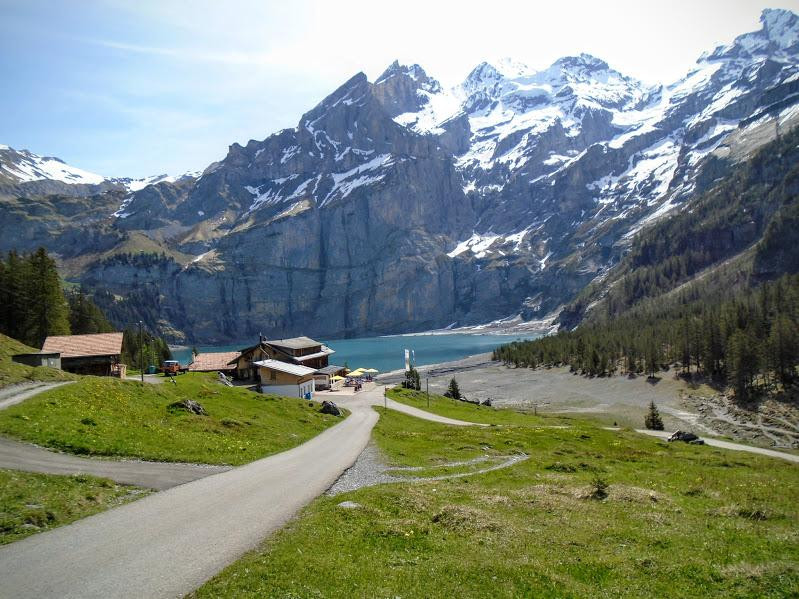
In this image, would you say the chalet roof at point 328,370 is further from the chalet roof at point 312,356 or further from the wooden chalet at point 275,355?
the chalet roof at point 312,356

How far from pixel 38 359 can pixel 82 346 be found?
15999 millimetres

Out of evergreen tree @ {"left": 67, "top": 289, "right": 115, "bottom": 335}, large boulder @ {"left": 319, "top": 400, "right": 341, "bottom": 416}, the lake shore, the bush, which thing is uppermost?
evergreen tree @ {"left": 67, "top": 289, "right": 115, "bottom": 335}

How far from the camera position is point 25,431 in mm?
24062

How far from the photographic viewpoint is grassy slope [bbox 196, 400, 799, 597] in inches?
478

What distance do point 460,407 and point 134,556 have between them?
68.8 meters

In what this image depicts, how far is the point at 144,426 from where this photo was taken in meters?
28.9

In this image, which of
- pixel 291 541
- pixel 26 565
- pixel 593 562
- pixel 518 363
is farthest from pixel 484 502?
pixel 518 363

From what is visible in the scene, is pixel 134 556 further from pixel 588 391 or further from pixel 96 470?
pixel 588 391

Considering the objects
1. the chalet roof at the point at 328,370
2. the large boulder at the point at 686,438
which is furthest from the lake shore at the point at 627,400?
the chalet roof at the point at 328,370

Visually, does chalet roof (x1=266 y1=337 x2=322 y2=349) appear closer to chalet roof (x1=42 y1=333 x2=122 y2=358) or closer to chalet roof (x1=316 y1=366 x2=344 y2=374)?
chalet roof (x1=316 y1=366 x2=344 y2=374)

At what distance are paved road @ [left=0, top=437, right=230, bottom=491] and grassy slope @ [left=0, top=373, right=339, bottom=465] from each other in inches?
36.9

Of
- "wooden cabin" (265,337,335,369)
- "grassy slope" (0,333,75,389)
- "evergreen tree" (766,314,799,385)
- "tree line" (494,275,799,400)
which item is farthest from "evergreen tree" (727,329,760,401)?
"grassy slope" (0,333,75,389)

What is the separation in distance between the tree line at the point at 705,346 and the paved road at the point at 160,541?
327 feet

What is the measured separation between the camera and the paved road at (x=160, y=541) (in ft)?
39.2
